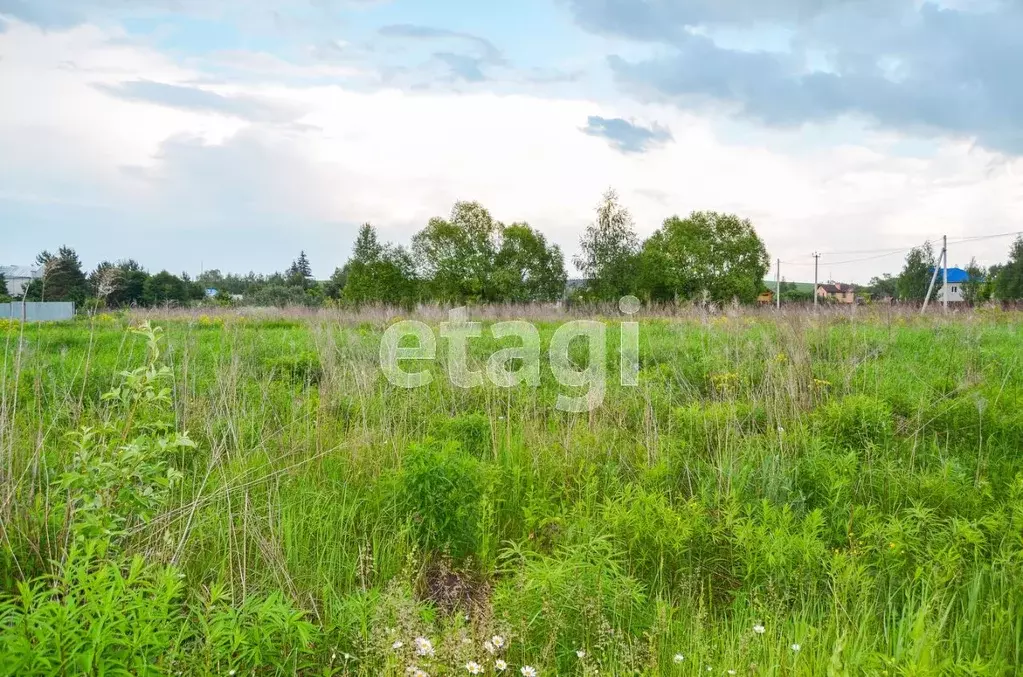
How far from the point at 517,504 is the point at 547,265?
102 feet

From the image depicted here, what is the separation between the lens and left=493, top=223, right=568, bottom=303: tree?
33562 mm

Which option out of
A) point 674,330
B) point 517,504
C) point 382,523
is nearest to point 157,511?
point 382,523

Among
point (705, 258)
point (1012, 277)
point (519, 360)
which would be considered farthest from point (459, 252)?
point (1012, 277)

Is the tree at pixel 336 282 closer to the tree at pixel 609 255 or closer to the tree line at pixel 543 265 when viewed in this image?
the tree line at pixel 543 265

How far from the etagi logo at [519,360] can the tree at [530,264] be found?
23.6 meters

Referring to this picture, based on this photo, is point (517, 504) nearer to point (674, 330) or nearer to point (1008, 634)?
point (1008, 634)

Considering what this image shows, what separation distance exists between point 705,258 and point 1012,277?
23773mm

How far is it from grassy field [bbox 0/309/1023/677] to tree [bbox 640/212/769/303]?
2701 centimetres

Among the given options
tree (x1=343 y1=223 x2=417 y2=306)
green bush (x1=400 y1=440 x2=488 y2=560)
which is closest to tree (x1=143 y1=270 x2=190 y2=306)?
tree (x1=343 y1=223 x2=417 y2=306)

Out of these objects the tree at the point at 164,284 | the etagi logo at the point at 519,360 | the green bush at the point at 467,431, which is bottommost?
the green bush at the point at 467,431

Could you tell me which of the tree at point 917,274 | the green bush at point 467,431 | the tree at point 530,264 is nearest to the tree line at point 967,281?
the tree at point 917,274

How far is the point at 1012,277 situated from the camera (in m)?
43.0

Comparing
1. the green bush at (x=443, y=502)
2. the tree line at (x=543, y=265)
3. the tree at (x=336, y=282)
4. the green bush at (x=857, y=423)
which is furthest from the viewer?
the tree at (x=336, y=282)

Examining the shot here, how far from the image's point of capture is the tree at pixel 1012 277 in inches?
1667
